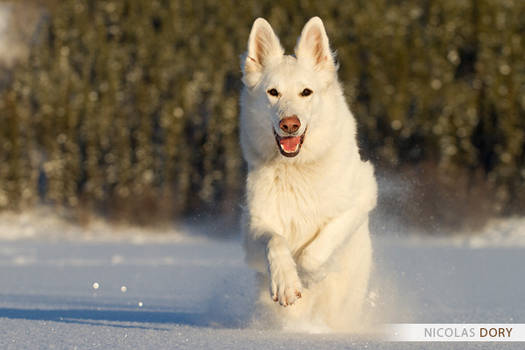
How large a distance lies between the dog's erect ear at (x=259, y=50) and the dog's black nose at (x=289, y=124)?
566 mm

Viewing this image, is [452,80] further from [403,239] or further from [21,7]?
[21,7]

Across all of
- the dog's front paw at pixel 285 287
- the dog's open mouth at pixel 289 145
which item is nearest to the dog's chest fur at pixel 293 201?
the dog's open mouth at pixel 289 145

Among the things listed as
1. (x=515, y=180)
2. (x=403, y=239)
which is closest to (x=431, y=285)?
(x=403, y=239)

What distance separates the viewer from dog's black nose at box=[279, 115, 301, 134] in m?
5.13

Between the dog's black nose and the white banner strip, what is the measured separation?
4.75ft

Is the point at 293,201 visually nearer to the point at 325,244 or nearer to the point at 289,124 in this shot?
the point at 325,244

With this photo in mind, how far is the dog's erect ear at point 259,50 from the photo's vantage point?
5605 millimetres

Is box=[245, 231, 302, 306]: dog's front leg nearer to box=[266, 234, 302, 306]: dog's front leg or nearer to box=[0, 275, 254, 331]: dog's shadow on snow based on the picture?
box=[266, 234, 302, 306]: dog's front leg

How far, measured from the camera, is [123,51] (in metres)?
34.8

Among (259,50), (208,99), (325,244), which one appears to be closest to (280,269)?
(325,244)

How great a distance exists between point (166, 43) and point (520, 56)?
14944mm

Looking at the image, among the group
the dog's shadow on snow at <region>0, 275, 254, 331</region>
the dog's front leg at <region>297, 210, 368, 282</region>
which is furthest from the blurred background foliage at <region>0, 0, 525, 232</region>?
the dog's front leg at <region>297, 210, 368, 282</region>

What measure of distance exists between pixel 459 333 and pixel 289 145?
163cm

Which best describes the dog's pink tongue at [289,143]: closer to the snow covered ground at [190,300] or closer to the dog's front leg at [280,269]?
the dog's front leg at [280,269]
